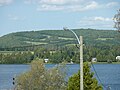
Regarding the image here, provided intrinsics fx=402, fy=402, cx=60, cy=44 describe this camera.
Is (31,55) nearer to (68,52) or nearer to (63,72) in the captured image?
(68,52)

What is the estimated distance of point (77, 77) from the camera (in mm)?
31219

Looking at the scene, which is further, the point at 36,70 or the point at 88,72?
the point at 36,70

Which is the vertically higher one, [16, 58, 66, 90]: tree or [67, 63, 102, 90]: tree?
[67, 63, 102, 90]: tree

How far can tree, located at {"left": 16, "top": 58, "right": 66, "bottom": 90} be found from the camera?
1597 inches

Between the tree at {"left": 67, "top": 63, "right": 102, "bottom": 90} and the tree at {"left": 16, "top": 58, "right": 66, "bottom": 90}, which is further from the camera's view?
the tree at {"left": 16, "top": 58, "right": 66, "bottom": 90}

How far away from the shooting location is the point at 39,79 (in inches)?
1607

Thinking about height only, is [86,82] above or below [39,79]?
above

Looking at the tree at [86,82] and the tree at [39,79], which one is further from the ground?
the tree at [86,82]

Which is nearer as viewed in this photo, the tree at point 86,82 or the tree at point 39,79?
the tree at point 86,82

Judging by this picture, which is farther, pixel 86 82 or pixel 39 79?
pixel 39 79

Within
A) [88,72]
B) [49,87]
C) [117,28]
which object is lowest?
[49,87]

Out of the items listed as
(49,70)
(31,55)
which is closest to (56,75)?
(49,70)

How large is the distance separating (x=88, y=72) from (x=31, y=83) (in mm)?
10772

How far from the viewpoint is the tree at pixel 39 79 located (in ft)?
133
